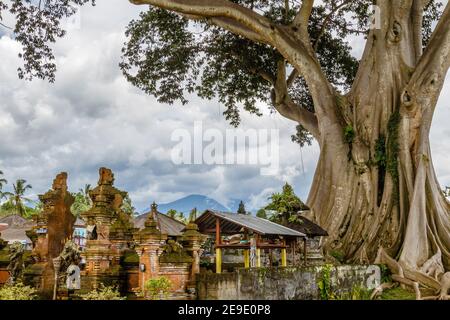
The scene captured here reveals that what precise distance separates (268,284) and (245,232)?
77.3 inches

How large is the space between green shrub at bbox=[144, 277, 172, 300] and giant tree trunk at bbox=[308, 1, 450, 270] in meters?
5.17

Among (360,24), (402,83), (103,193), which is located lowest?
(103,193)

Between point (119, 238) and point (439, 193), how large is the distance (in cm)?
788

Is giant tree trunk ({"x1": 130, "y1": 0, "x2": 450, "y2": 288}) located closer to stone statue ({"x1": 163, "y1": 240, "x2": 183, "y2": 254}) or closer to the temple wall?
the temple wall

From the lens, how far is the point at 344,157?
13.0 meters

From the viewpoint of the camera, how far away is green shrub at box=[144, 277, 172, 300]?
8086 millimetres

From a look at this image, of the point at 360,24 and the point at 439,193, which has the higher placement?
the point at 360,24

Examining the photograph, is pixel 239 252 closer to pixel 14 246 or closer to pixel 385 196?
pixel 385 196

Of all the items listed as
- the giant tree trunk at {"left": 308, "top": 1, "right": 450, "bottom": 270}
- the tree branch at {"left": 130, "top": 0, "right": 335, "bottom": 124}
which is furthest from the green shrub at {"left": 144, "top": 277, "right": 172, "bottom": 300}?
the tree branch at {"left": 130, "top": 0, "right": 335, "bottom": 124}

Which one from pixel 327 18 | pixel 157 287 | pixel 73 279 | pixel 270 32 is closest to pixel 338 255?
pixel 157 287

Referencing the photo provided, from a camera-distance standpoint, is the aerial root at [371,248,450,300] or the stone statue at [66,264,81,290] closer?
the aerial root at [371,248,450,300]

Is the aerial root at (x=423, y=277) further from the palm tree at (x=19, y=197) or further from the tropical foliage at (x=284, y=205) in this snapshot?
the palm tree at (x=19, y=197)
